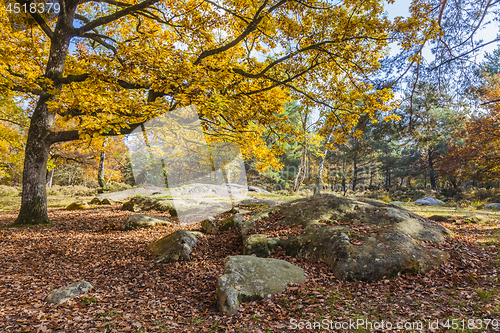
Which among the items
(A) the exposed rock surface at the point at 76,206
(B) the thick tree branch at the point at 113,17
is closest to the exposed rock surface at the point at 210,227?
(B) the thick tree branch at the point at 113,17

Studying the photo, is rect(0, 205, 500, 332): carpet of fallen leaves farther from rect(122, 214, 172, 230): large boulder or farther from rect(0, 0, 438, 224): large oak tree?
rect(0, 0, 438, 224): large oak tree

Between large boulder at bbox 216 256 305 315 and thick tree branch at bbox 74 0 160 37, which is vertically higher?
thick tree branch at bbox 74 0 160 37

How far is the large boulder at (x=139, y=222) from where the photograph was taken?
771cm

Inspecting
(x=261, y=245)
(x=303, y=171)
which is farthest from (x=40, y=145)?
(x=303, y=171)

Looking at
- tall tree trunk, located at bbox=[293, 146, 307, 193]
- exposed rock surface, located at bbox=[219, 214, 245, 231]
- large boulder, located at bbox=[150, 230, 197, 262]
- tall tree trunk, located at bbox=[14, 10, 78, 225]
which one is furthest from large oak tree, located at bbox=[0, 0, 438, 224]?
tall tree trunk, located at bbox=[293, 146, 307, 193]

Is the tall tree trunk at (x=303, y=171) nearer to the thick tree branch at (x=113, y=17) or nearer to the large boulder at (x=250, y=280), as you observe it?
the large boulder at (x=250, y=280)

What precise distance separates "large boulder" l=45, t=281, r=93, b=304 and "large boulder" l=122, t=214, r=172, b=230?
12.6ft

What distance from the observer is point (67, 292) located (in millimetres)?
3705

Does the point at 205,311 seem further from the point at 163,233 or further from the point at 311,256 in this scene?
the point at 163,233

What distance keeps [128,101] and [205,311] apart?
17.6 feet

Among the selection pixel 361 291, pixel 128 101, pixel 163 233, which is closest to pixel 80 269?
pixel 163 233

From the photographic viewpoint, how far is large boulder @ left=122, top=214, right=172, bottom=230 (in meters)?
7.71

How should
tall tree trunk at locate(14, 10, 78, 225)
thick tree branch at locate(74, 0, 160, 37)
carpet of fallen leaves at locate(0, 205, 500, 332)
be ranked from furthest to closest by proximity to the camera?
tall tree trunk at locate(14, 10, 78, 225)
thick tree branch at locate(74, 0, 160, 37)
carpet of fallen leaves at locate(0, 205, 500, 332)

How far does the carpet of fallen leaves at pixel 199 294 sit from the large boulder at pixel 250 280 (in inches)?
5.6
